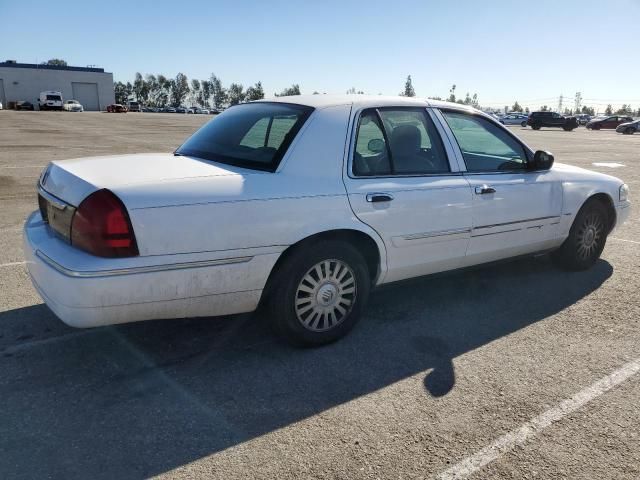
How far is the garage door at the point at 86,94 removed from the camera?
3467 inches

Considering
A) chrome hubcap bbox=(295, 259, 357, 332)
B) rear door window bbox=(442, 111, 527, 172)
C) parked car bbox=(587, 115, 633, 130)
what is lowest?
chrome hubcap bbox=(295, 259, 357, 332)

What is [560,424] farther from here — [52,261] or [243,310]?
[52,261]

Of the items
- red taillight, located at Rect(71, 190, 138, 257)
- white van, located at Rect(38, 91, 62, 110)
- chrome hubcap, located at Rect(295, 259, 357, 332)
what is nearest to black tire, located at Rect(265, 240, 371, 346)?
chrome hubcap, located at Rect(295, 259, 357, 332)

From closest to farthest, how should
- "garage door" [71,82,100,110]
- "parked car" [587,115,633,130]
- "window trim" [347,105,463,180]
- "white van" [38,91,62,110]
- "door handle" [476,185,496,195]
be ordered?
"window trim" [347,105,463,180], "door handle" [476,185,496,195], "parked car" [587,115,633,130], "white van" [38,91,62,110], "garage door" [71,82,100,110]

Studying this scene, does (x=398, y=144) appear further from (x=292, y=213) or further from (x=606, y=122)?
(x=606, y=122)

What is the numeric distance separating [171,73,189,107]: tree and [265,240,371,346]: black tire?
139 metres

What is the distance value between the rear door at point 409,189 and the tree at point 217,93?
148 m

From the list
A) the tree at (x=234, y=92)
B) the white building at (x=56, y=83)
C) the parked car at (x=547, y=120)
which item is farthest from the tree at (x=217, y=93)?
the parked car at (x=547, y=120)

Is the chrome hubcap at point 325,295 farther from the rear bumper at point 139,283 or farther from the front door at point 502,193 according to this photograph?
the front door at point 502,193

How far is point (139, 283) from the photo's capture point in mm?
2852

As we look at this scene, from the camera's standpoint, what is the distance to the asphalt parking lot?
250 cm

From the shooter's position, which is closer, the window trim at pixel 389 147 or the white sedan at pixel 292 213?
the white sedan at pixel 292 213

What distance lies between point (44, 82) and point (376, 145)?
3651 inches

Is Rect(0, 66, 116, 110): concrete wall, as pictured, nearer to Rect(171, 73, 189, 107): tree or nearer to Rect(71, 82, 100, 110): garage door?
Rect(71, 82, 100, 110): garage door
